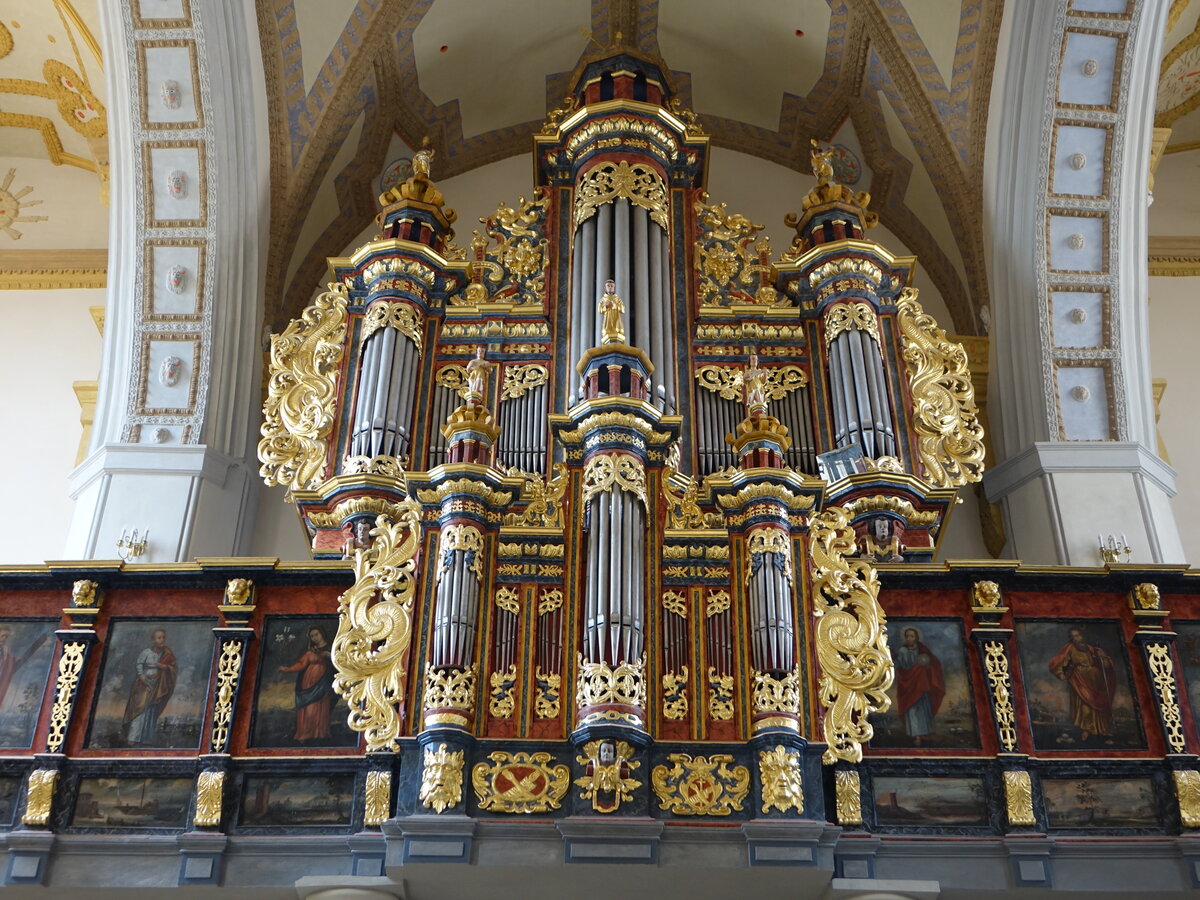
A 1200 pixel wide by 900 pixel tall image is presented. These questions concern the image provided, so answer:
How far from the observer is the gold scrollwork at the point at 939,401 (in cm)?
1201

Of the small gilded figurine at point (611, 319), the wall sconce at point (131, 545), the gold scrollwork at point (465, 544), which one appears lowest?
the gold scrollwork at point (465, 544)

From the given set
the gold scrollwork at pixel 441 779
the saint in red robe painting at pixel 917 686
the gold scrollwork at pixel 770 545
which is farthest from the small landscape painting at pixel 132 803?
the saint in red robe painting at pixel 917 686

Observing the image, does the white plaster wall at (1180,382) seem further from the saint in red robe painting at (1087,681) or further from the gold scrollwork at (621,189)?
the gold scrollwork at (621,189)

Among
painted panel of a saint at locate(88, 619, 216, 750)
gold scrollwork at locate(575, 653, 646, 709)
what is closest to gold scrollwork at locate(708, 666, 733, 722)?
gold scrollwork at locate(575, 653, 646, 709)

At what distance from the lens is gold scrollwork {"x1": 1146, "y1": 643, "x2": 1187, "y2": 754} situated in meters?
9.59

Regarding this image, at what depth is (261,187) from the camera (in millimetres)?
14133

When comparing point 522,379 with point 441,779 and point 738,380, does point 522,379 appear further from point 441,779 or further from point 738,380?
point 441,779

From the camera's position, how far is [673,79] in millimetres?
16500

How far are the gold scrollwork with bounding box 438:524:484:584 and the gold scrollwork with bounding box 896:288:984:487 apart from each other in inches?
178

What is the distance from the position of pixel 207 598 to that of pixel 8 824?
81.1 inches

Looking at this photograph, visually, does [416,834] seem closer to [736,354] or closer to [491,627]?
[491,627]

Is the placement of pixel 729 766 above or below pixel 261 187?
below

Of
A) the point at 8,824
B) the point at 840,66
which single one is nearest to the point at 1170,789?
the point at 8,824

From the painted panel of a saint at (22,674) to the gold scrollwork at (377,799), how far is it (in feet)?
8.75
